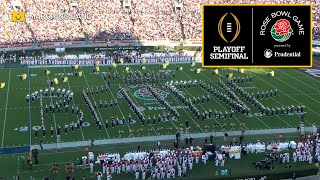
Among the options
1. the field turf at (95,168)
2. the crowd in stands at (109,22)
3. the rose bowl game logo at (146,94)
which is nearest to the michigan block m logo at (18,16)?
the crowd in stands at (109,22)

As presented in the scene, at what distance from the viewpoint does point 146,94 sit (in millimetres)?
33062

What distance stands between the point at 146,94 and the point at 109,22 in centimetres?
2598

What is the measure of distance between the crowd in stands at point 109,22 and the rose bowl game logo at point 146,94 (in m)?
21.6

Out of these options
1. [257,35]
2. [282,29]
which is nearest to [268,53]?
[257,35]

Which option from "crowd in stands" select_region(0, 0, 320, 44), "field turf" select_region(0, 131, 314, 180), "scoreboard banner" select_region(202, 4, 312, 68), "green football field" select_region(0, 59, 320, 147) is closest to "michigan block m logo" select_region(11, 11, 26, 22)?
"crowd in stands" select_region(0, 0, 320, 44)

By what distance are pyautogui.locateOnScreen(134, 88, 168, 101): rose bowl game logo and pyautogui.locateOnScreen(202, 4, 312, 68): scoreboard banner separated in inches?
804

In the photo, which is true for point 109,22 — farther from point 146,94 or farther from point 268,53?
point 268,53

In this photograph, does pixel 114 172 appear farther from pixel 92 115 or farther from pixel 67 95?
pixel 67 95

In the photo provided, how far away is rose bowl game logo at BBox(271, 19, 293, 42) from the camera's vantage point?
37.3ft

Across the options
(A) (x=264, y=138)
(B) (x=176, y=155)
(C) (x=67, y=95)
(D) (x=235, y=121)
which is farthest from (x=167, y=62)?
(B) (x=176, y=155)

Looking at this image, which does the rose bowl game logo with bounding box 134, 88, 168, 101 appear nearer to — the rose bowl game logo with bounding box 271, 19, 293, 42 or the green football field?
the green football field

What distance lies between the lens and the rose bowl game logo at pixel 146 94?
32.3m

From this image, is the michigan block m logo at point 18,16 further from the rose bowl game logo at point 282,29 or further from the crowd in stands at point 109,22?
the rose bowl game logo at point 282,29

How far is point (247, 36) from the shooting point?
453 inches
